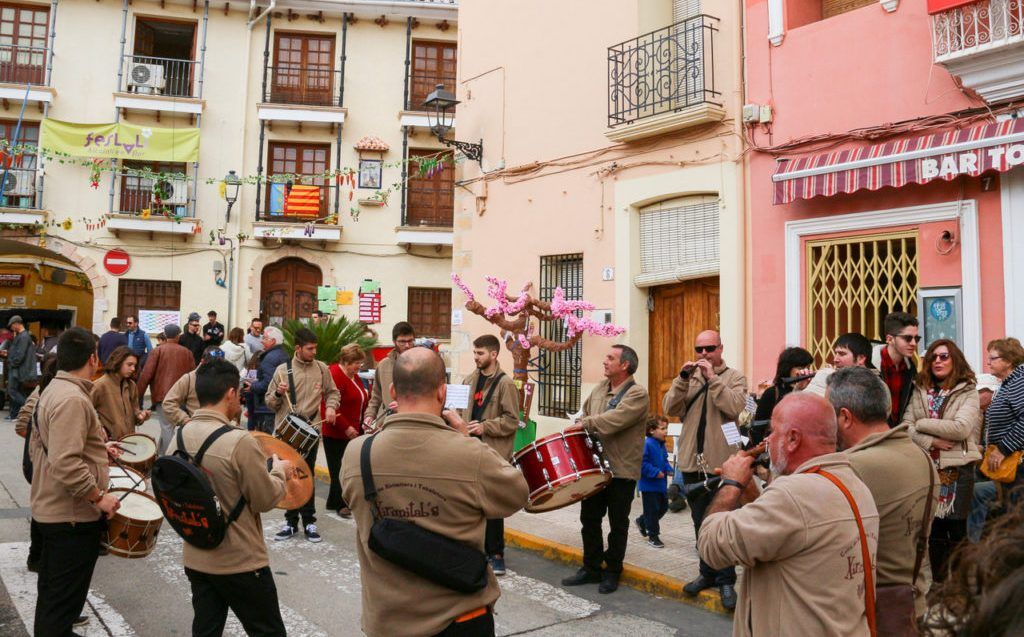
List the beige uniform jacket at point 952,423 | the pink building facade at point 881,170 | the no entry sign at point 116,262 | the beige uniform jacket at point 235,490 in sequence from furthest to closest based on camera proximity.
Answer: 1. the no entry sign at point 116,262
2. the pink building facade at point 881,170
3. the beige uniform jacket at point 952,423
4. the beige uniform jacket at point 235,490

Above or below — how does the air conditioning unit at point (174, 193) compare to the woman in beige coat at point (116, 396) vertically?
above

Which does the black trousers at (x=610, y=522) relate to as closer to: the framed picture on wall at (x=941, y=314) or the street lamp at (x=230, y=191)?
the framed picture on wall at (x=941, y=314)

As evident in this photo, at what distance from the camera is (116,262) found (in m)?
20.8

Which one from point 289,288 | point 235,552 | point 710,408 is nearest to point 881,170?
point 710,408

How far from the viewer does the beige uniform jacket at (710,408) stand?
247 inches

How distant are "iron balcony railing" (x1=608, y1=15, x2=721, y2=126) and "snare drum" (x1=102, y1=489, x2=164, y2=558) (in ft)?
25.5

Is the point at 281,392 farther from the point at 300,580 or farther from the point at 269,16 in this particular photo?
the point at 269,16

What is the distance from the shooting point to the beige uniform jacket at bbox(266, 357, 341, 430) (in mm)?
7934

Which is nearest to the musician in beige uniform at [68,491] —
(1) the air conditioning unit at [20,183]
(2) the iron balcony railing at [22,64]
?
(1) the air conditioning unit at [20,183]

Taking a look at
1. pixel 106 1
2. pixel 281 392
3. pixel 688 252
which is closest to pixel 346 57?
pixel 106 1

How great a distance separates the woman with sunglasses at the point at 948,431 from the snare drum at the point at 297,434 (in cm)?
471

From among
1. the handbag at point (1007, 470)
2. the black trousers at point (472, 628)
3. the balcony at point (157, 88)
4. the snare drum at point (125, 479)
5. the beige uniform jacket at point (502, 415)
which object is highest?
the balcony at point (157, 88)

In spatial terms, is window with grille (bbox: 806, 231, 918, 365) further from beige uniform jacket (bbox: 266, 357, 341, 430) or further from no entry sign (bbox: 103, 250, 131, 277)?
no entry sign (bbox: 103, 250, 131, 277)

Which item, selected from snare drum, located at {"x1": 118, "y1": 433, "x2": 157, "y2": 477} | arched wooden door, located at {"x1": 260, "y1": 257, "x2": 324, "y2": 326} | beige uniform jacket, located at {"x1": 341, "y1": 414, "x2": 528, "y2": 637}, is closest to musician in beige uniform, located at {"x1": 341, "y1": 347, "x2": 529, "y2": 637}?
beige uniform jacket, located at {"x1": 341, "y1": 414, "x2": 528, "y2": 637}
